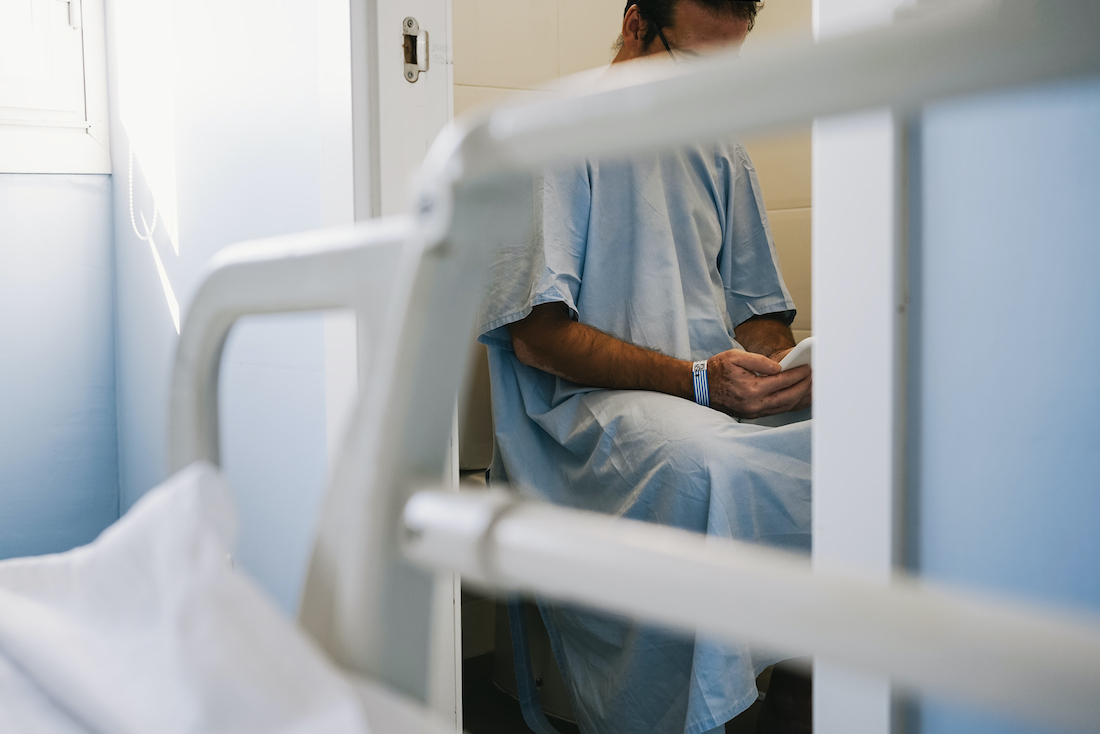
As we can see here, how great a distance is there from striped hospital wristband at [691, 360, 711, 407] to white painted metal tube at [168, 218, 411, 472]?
1.00 meters

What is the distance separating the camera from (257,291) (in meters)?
0.40

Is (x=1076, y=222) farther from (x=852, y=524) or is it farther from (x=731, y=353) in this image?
(x=731, y=353)

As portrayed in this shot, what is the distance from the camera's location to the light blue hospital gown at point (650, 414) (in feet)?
3.88

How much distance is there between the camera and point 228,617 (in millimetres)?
312

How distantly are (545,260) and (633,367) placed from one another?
8.8 inches

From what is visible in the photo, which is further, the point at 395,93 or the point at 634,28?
the point at 634,28

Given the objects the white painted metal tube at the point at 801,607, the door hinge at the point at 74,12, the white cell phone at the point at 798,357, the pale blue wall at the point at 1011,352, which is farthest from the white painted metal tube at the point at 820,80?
the door hinge at the point at 74,12

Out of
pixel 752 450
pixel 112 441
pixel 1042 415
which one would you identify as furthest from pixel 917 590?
pixel 112 441

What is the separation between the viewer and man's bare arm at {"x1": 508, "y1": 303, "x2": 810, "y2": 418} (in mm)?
1346

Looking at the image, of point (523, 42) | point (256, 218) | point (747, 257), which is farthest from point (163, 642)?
point (523, 42)

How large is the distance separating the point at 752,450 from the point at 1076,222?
2.47ft

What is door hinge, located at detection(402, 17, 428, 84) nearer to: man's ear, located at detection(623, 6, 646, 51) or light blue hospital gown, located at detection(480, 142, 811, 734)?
light blue hospital gown, located at detection(480, 142, 811, 734)

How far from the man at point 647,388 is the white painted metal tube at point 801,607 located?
89cm

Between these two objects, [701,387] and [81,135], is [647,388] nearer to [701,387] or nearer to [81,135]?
[701,387]
